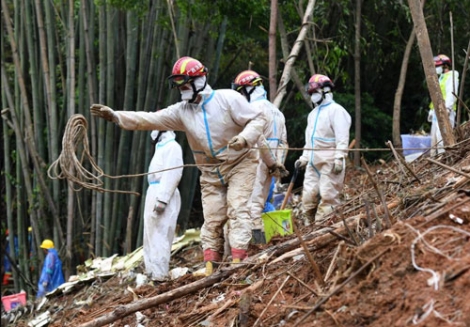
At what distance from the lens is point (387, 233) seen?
4.01 meters

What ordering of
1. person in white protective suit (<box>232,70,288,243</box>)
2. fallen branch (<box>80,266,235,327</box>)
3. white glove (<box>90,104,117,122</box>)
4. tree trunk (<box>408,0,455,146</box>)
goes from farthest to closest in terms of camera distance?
person in white protective suit (<box>232,70,288,243</box>)
white glove (<box>90,104,117,122</box>)
tree trunk (<box>408,0,455,146</box>)
fallen branch (<box>80,266,235,327</box>)

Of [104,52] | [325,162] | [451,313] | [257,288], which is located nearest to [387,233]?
[451,313]

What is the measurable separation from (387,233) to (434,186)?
1.10 meters

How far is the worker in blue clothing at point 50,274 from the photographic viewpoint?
38.2ft

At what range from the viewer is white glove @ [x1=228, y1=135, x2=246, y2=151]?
6.20 metres

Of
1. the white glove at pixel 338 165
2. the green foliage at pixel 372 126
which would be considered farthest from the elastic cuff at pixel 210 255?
the green foliage at pixel 372 126

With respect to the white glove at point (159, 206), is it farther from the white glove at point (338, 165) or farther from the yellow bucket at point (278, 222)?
the white glove at point (338, 165)

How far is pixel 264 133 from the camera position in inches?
345

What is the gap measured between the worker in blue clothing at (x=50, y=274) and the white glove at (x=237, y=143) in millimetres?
6096

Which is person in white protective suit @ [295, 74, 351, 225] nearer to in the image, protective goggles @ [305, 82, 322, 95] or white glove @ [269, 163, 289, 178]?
protective goggles @ [305, 82, 322, 95]

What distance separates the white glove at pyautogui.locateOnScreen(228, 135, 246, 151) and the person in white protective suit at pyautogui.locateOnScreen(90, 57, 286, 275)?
17 centimetres

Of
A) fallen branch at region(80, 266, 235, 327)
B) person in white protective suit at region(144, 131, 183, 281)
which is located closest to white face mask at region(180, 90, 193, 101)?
person in white protective suit at region(144, 131, 183, 281)

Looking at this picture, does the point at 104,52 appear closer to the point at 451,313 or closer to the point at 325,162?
the point at 325,162

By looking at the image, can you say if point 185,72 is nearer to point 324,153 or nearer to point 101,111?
point 101,111
